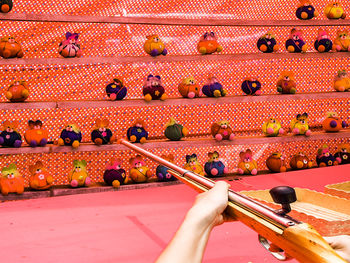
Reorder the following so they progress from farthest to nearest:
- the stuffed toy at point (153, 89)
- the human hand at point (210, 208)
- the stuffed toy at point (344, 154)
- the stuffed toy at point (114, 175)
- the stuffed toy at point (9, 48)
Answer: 1. the stuffed toy at point (344, 154)
2. the stuffed toy at point (153, 89)
3. the stuffed toy at point (114, 175)
4. the stuffed toy at point (9, 48)
5. the human hand at point (210, 208)

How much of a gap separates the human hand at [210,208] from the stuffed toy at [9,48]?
2427mm

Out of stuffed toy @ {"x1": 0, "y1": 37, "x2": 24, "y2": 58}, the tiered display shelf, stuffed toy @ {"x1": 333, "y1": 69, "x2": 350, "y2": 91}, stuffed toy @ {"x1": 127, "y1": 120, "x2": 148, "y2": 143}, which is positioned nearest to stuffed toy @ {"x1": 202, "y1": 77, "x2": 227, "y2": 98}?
the tiered display shelf

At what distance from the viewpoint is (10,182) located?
8.64ft

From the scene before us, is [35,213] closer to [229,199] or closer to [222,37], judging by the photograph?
[229,199]

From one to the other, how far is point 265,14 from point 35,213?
8.98 feet

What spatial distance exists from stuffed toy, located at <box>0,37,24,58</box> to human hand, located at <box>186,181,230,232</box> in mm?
2427

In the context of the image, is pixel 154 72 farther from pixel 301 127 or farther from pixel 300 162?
pixel 300 162

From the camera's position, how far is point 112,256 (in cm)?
138

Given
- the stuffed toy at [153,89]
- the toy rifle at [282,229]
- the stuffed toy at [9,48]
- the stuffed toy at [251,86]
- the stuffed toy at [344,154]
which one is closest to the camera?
the toy rifle at [282,229]

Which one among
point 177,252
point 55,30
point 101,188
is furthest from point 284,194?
point 55,30

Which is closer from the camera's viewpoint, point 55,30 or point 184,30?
point 55,30

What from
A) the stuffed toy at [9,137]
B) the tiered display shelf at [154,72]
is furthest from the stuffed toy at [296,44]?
the stuffed toy at [9,137]

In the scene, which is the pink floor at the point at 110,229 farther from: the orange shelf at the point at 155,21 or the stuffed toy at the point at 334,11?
the stuffed toy at the point at 334,11

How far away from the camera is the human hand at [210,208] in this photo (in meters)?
0.59
